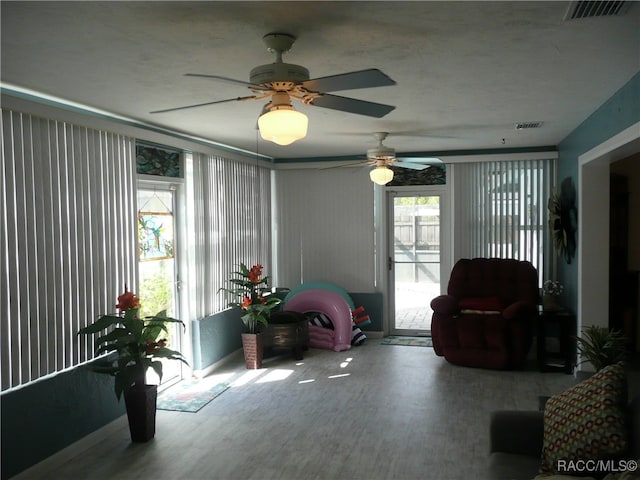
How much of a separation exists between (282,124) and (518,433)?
6.12ft

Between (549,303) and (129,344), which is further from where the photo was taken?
(549,303)

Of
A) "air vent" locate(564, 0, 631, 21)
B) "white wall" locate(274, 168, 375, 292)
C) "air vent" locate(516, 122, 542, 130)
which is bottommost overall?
"white wall" locate(274, 168, 375, 292)

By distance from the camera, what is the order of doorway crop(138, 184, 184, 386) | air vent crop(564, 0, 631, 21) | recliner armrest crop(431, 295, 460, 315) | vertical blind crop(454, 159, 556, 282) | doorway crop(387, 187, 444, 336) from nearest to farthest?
air vent crop(564, 0, 631, 21) → doorway crop(138, 184, 184, 386) → recliner armrest crop(431, 295, 460, 315) → vertical blind crop(454, 159, 556, 282) → doorway crop(387, 187, 444, 336)

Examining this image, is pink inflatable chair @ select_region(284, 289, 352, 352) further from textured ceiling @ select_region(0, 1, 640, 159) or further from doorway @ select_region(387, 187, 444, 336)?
textured ceiling @ select_region(0, 1, 640, 159)

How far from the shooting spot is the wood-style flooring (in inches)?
141

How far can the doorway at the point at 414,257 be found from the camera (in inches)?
293

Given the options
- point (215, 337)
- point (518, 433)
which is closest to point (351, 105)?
point (518, 433)

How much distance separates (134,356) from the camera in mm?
3955

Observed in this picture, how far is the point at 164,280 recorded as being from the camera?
17.8 ft

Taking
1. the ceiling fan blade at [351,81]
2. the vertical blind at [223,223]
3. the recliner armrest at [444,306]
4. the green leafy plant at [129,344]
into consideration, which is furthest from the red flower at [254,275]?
the ceiling fan blade at [351,81]

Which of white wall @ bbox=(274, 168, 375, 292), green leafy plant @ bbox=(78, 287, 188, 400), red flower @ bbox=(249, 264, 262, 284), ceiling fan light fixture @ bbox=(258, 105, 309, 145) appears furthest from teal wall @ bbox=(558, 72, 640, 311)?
green leafy plant @ bbox=(78, 287, 188, 400)

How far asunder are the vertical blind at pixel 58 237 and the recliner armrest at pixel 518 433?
281 centimetres

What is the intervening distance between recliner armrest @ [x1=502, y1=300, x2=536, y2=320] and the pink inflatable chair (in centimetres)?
195

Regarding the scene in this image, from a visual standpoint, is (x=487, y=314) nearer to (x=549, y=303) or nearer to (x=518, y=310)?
(x=518, y=310)
